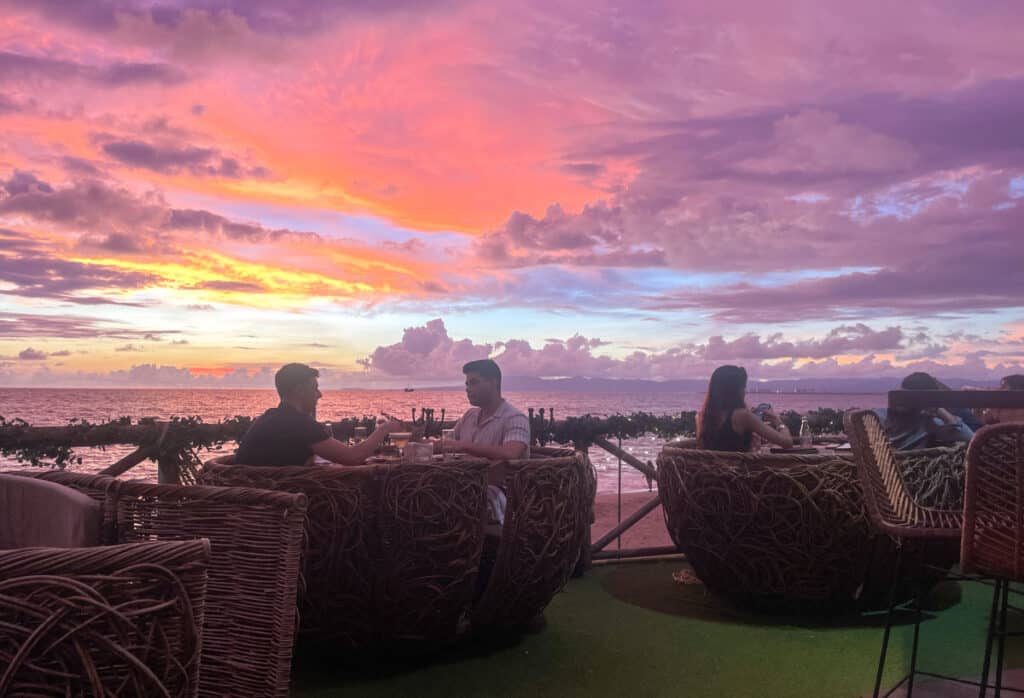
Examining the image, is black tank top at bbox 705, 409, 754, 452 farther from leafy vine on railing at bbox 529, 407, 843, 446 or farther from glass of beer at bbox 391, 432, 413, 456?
glass of beer at bbox 391, 432, 413, 456

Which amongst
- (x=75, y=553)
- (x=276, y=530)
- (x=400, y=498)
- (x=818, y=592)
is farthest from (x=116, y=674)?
(x=818, y=592)

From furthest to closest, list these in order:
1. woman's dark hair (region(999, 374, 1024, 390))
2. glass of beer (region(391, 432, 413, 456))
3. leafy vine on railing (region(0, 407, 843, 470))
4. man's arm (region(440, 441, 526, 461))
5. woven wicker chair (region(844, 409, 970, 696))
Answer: woman's dark hair (region(999, 374, 1024, 390)) < leafy vine on railing (region(0, 407, 843, 470)) < glass of beer (region(391, 432, 413, 456)) < man's arm (region(440, 441, 526, 461)) < woven wicker chair (region(844, 409, 970, 696))

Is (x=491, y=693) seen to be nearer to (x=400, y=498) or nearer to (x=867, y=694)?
(x=400, y=498)

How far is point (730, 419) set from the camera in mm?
5641

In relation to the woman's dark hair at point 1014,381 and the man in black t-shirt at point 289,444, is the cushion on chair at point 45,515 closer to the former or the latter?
the man in black t-shirt at point 289,444

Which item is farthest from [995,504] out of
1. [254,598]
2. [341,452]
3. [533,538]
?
[341,452]

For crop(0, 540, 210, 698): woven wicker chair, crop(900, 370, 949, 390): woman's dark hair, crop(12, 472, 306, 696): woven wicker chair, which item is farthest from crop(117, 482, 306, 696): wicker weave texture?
crop(900, 370, 949, 390): woman's dark hair

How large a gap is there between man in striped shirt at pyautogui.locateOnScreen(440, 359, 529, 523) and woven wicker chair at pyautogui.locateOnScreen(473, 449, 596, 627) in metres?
0.34

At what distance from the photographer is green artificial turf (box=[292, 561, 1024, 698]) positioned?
13.2ft

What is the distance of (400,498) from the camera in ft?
12.8

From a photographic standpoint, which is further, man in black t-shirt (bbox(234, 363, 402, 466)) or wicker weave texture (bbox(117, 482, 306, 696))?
man in black t-shirt (bbox(234, 363, 402, 466))

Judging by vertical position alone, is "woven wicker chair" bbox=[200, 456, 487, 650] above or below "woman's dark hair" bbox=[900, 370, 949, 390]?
below

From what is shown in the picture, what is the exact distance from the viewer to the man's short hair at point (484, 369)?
519cm

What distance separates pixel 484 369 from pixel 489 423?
1.02ft
